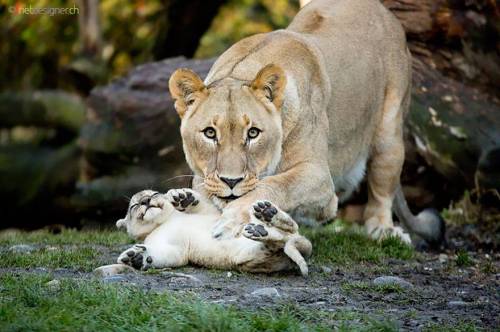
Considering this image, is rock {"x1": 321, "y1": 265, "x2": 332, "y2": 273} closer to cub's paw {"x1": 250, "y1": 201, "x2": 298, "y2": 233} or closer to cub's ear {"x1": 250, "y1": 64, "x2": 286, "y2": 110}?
cub's paw {"x1": 250, "y1": 201, "x2": 298, "y2": 233}

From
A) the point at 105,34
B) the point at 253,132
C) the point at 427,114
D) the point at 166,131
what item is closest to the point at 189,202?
the point at 253,132

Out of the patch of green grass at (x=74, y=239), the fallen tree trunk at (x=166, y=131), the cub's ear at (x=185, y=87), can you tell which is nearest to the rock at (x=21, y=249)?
the patch of green grass at (x=74, y=239)

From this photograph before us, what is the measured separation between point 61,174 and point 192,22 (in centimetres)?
260

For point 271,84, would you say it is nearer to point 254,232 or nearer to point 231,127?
point 231,127

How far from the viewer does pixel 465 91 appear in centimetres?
989

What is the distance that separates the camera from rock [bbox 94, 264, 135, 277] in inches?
227

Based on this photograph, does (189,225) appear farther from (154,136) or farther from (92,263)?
(154,136)

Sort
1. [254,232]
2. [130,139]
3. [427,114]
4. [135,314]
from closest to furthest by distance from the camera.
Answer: [135,314] < [254,232] < [427,114] < [130,139]

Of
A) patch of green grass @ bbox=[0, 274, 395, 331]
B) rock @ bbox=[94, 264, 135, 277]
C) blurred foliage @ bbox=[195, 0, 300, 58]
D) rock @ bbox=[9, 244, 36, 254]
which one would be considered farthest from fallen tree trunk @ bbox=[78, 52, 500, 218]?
blurred foliage @ bbox=[195, 0, 300, 58]

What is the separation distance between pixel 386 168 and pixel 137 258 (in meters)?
3.18

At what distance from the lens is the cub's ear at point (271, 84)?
6457 mm

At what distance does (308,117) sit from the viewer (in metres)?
6.93

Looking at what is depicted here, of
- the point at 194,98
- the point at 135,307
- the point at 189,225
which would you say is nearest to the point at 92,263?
the point at 189,225

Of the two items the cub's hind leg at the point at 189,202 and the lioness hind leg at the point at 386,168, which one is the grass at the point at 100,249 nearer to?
the lioness hind leg at the point at 386,168
